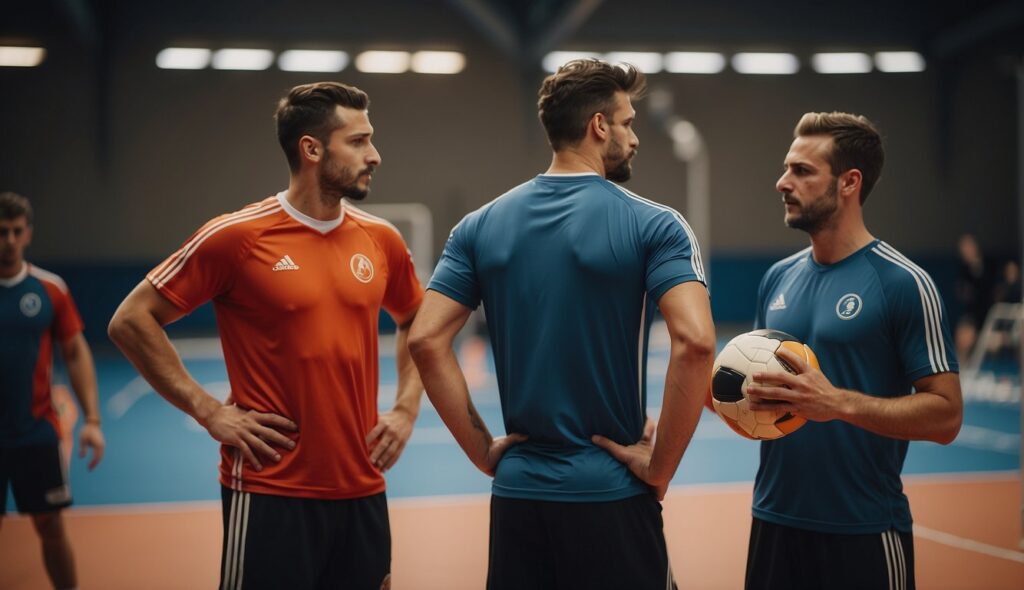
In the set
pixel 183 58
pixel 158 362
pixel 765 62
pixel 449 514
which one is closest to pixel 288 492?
pixel 158 362

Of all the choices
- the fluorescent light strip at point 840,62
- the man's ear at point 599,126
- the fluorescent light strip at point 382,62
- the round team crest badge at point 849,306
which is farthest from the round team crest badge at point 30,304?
the fluorescent light strip at point 840,62

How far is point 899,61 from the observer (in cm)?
2320

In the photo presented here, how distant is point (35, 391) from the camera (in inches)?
195

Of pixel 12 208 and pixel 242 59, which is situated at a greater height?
pixel 242 59

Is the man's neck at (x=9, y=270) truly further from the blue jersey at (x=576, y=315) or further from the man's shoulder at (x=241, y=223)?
the blue jersey at (x=576, y=315)

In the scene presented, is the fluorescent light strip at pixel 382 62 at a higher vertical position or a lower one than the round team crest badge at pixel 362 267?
higher

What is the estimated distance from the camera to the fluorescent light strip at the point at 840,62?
Result: 2312cm

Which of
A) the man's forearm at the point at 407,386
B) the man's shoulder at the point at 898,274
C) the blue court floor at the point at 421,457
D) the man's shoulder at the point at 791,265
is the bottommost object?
the blue court floor at the point at 421,457

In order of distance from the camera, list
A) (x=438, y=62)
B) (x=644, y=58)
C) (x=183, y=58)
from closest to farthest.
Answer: (x=183, y=58) < (x=438, y=62) < (x=644, y=58)

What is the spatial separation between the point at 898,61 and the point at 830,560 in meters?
22.9

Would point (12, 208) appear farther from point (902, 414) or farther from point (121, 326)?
point (902, 414)

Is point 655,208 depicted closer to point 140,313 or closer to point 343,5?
point 140,313

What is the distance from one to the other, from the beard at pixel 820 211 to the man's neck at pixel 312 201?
161 centimetres

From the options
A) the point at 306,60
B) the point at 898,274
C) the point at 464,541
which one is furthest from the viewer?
the point at 306,60
